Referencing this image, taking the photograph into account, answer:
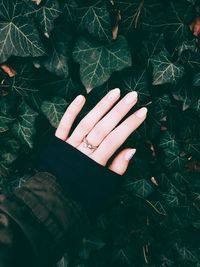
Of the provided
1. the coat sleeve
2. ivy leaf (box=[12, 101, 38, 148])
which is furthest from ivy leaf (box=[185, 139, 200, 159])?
ivy leaf (box=[12, 101, 38, 148])

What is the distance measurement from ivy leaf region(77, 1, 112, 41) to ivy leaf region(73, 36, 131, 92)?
4cm

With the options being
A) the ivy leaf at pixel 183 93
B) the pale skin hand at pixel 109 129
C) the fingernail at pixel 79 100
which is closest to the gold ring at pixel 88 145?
the pale skin hand at pixel 109 129

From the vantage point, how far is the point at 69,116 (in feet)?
3.07

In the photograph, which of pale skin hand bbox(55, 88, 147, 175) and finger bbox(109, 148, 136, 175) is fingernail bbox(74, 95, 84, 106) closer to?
pale skin hand bbox(55, 88, 147, 175)

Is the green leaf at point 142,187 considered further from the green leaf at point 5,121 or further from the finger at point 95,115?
the green leaf at point 5,121

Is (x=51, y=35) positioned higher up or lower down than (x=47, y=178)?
higher up

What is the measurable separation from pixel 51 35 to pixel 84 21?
4.8 inches

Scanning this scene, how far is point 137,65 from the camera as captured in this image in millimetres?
979

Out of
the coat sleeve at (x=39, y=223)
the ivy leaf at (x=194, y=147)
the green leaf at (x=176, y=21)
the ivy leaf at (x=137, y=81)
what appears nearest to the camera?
the coat sleeve at (x=39, y=223)

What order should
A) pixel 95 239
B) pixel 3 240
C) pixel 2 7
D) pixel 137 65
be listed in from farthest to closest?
pixel 95 239
pixel 137 65
pixel 2 7
pixel 3 240

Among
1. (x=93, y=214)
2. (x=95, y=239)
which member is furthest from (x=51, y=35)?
(x=95, y=239)

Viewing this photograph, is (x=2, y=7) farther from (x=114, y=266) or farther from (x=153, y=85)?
(x=114, y=266)

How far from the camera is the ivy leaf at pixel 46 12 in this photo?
85cm

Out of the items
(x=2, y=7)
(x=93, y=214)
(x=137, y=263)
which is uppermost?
(x=2, y=7)
